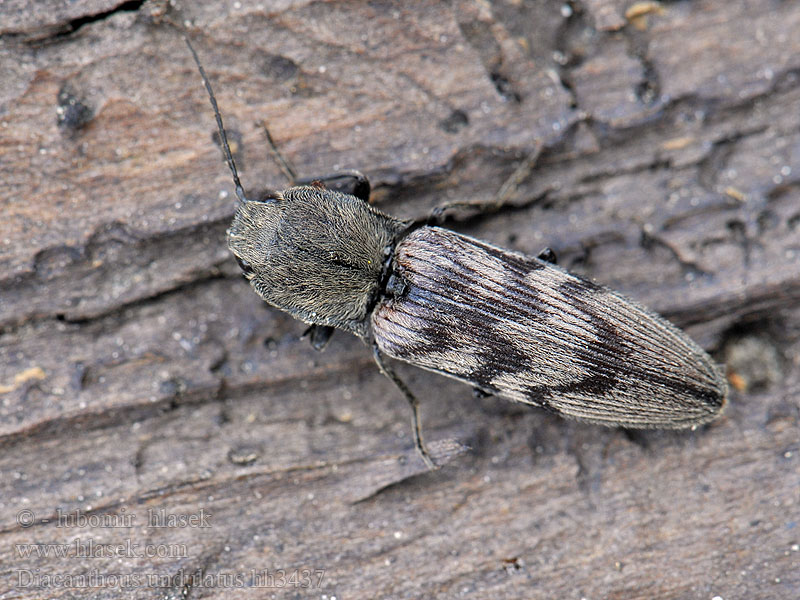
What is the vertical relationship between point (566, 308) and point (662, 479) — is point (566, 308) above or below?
above

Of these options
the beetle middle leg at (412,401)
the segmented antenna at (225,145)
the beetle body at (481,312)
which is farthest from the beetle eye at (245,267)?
the beetle middle leg at (412,401)

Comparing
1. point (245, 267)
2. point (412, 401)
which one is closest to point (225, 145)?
point (245, 267)

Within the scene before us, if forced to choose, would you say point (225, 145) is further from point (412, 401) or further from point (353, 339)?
point (412, 401)

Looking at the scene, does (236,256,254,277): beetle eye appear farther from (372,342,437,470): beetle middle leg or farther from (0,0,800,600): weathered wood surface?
(372,342,437,470): beetle middle leg

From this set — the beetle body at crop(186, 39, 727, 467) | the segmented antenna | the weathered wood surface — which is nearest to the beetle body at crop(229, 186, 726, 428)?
the beetle body at crop(186, 39, 727, 467)

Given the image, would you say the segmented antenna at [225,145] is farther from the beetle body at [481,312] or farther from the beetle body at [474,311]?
the beetle body at [481,312]

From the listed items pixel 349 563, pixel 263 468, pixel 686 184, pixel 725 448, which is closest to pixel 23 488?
pixel 263 468

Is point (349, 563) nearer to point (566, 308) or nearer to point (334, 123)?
point (566, 308)
